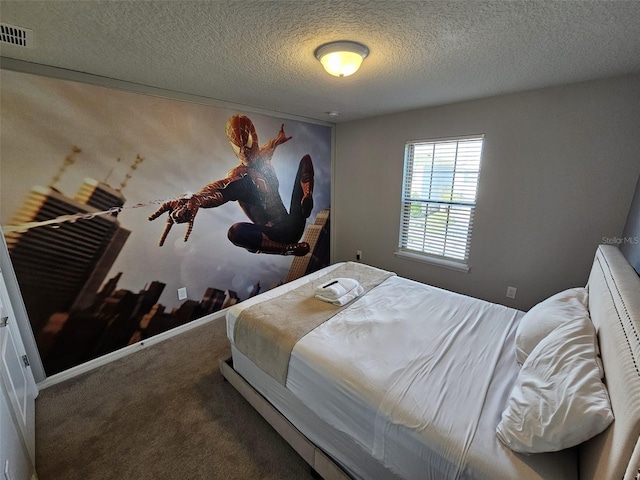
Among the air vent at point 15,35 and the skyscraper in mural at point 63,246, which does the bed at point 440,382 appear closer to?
the skyscraper in mural at point 63,246

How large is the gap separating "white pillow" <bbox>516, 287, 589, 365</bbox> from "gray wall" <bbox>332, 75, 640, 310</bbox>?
1062mm

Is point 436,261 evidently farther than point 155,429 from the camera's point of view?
Yes

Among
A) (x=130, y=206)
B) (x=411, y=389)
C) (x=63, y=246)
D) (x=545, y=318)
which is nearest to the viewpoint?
(x=411, y=389)

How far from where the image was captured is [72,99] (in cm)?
185

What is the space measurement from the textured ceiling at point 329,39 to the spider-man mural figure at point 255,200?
0.71 m

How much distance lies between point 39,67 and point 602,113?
404cm

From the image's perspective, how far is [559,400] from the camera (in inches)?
35.8

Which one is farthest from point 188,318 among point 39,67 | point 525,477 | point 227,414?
point 525,477

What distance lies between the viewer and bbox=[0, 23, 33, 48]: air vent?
4.19ft

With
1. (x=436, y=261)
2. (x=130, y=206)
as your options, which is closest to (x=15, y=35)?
(x=130, y=206)

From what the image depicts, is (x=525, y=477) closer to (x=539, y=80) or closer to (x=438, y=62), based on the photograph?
(x=438, y=62)

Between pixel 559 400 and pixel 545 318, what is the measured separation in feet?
1.99

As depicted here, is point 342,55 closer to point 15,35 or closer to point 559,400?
point 15,35

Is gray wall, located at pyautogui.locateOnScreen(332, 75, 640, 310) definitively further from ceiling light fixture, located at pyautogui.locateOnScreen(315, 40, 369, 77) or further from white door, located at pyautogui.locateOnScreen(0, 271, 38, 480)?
white door, located at pyautogui.locateOnScreen(0, 271, 38, 480)
